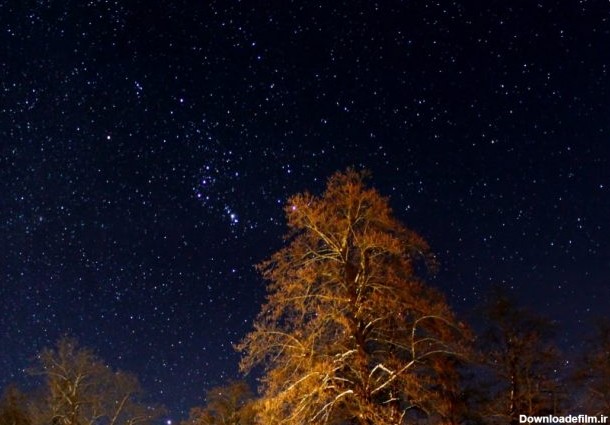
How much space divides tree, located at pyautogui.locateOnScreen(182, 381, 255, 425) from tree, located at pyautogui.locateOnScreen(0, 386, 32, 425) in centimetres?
1113

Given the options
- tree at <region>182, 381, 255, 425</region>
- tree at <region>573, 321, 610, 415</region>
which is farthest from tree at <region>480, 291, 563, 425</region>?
tree at <region>182, 381, 255, 425</region>

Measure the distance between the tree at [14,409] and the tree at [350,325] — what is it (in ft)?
99.5

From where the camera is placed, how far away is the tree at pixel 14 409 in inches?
1535

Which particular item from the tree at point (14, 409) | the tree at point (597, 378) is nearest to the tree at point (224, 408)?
the tree at point (14, 409)

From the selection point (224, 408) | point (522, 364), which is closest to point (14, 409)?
point (224, 408)

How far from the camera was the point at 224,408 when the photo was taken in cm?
4422

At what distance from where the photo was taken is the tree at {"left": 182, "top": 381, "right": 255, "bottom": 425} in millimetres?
43000

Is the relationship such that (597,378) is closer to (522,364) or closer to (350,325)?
(522,364)

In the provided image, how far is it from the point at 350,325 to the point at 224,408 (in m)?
31.8

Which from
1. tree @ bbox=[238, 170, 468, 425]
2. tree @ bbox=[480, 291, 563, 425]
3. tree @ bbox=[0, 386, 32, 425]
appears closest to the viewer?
tree @ bbox=[238, 170, 468, 425]

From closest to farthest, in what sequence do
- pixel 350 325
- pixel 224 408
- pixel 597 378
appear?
1. pixel 350 325
2. pixel 597 378
3. pixel 224 408

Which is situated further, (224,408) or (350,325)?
(224,408)

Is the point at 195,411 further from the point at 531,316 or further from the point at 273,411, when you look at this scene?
the point at 273,411

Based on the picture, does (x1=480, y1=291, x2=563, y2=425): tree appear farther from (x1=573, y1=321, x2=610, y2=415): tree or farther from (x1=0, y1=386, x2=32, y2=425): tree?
(x1=0, y1=386, x2=32, y2=425): tree
